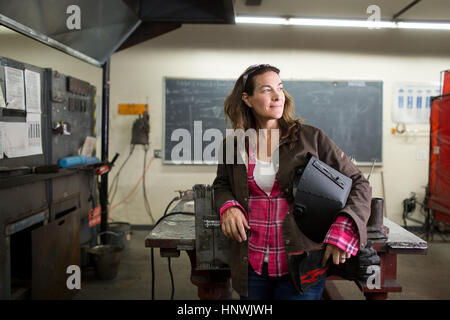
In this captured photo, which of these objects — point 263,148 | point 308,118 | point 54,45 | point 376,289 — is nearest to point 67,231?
point 54,45

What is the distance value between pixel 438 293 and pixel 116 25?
3.40m

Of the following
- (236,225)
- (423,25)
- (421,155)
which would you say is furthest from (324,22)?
(236,225)

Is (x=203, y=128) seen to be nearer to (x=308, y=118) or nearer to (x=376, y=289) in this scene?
(x=308, y=118)

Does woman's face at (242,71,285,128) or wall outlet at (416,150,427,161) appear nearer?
woman's face at (242,71,285,128)

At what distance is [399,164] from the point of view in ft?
13.3

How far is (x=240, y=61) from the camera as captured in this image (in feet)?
13.0

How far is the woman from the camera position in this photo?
3.43 feet

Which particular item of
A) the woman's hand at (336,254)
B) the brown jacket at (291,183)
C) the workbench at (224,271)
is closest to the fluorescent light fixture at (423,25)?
the workbench at (224,271)

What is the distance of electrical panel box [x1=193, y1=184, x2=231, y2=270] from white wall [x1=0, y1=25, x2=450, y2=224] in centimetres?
270

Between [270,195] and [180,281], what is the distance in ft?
6.07

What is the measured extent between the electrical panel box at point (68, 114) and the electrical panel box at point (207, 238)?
1.44 m

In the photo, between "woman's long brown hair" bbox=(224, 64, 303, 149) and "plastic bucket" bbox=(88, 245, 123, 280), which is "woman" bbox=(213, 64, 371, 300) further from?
"plastic bucket" bbox=(88, 245, 123, 280)

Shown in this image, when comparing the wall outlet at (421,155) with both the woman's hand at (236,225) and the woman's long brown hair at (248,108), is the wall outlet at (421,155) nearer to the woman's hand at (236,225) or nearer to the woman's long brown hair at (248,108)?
the woman's long brown hair at (248,108)

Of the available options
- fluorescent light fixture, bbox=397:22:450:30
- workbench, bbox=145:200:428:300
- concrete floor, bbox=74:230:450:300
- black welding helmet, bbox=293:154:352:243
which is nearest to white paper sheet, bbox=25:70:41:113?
workbench, bbox=145:200:428:300
